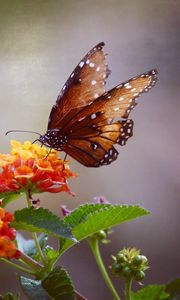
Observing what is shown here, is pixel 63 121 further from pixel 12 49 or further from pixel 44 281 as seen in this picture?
pixel 12 49

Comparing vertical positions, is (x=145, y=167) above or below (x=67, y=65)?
below

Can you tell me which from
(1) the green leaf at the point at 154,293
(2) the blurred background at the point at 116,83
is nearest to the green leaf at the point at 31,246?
(1) the green leaf at the point at 154,293

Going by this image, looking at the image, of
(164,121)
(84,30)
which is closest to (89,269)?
(164,121)

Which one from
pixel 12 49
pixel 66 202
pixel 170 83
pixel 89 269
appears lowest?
pixel 89 269

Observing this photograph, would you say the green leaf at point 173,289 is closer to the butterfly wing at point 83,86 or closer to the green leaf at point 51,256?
the green leaf at point 51,256

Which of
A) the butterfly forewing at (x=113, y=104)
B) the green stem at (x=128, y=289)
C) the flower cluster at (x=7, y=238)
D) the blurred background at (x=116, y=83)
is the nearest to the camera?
the flower cluster at (x=7, y=238)

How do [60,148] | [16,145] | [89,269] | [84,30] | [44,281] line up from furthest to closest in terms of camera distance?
[84,30]
[89,269]
[60,148]
[16,145]
[44,281]

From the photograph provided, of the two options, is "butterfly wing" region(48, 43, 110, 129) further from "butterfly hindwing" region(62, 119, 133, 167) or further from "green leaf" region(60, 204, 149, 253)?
"green leaf" region(60, 204, 149, 253)
